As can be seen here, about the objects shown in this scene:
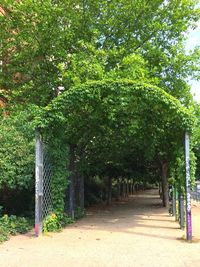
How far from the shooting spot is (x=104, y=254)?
9711 millimetres

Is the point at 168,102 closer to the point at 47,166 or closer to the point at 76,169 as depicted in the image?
the point at 47,166

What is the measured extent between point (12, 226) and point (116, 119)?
559 cm

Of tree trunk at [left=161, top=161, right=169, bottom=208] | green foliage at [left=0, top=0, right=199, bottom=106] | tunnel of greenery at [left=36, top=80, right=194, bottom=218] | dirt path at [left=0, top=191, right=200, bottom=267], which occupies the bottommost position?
dirt path at [left=0, top=191, right=200, bottom=267]

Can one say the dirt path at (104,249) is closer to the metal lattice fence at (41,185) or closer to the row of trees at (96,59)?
the metal lattice fence at (41,185)

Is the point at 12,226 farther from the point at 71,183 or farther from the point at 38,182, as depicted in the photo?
the point at 71,183

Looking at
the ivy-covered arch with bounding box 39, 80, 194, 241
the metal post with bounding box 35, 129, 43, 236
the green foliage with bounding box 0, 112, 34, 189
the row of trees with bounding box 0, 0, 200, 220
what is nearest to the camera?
the metal post with bounding box 35, 129, 43, 236

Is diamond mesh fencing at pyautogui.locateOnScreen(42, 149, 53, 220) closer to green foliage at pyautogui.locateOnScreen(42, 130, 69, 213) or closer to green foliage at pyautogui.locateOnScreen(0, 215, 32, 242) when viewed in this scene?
green foliage at pyautogui.locateOnScreen(42, 130, 69, 213)

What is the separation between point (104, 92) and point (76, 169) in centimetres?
596

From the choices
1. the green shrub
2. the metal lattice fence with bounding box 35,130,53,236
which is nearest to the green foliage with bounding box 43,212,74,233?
the metal lattice fence with bounding box 35,130,53,236

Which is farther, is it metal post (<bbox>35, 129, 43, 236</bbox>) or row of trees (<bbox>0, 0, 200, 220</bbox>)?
row of trees (<bbox>0, 0, 200, 220</bbox>)

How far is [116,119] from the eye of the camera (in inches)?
645

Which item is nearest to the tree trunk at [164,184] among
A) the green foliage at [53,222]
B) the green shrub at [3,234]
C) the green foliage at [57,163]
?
the green foliage at [57,163]

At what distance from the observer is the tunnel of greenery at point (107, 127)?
13.1 metres

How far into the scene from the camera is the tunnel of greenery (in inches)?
515
